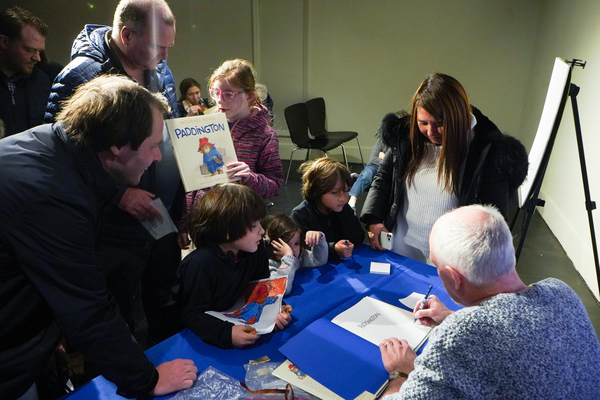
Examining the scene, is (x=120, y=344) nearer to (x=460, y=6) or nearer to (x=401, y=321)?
(x=401, y=321)

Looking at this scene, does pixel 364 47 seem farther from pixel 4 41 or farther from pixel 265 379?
pixel 265 379

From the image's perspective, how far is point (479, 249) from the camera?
1.08 m

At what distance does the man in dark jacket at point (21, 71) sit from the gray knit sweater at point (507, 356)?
10.2 feet

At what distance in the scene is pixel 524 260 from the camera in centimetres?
380

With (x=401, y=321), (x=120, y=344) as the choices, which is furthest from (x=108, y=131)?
(x=401, y=321)

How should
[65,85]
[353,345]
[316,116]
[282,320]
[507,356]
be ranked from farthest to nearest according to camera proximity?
[316,116], [65,85], [282,320], [353,345], [507,356]

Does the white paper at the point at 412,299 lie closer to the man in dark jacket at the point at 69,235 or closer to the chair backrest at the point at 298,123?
the man in dark jacket at the point at 69,235

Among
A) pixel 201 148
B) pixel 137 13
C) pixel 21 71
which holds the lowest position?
pixel 201 148

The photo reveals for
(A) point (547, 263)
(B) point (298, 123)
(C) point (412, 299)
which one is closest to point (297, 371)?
(C) point (412, 299)

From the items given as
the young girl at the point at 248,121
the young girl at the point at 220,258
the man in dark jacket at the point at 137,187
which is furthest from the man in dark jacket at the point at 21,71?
Answer: the young girl at the point at 220,258

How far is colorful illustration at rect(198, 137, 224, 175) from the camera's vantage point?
1.84 meters

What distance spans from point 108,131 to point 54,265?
386mm

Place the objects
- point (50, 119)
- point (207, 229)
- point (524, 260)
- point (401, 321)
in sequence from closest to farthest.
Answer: point (401, 321), point (207, 229), point (50, 119), point (524, 260)

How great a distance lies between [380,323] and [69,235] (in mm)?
1117
